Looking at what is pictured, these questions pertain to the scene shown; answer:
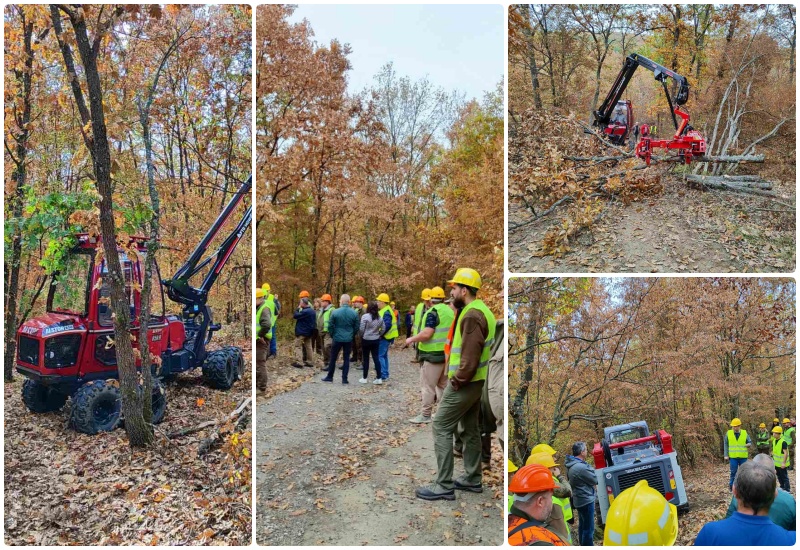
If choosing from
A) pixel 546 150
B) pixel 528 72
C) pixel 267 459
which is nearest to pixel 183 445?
pixel 267 459

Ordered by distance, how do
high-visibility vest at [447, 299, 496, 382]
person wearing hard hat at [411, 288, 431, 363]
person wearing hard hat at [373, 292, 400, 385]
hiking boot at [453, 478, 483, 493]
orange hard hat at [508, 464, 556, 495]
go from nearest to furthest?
orange hard hat at [508, 464, 556, 495], high-visibility vest at [447, 299, 496, 382], hiking boot at [453, 478, 483, 493], person wearing hard hat at [411, 288, 431, 363], person wearing hard hat at [373, 292, 400, 385]

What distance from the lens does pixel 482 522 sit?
2945 millimetres

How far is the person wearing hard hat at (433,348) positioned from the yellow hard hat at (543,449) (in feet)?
4.08

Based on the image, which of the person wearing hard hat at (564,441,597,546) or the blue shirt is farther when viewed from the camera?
the person wearing hard hat at (564,441,597,546)

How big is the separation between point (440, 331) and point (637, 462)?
1.65m

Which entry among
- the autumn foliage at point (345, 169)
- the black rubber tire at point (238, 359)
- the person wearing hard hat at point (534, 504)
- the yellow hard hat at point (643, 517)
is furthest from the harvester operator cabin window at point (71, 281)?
the yellow hard hat at point (643, 517)

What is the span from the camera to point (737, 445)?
108 inches

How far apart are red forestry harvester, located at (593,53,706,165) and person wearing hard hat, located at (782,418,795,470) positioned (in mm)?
1474

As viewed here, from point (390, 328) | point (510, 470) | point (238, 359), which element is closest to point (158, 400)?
point (238, 359)

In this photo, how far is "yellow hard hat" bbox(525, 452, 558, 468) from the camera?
109 inches

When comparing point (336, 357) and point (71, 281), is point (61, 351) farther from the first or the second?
point (336, 357)

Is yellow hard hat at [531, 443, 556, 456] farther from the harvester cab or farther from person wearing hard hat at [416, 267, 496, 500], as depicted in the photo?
person wearing hard hat at [416, 267, 496, 500]

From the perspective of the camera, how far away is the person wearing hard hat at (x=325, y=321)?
346 centimetres

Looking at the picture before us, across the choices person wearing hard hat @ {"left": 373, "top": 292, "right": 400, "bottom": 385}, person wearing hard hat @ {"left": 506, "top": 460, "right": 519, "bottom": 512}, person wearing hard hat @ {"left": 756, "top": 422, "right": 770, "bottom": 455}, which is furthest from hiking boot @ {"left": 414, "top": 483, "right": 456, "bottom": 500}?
person wearing hard hat @ {"left": 373, "top": 292, "right": 400, "bottom": 385}
